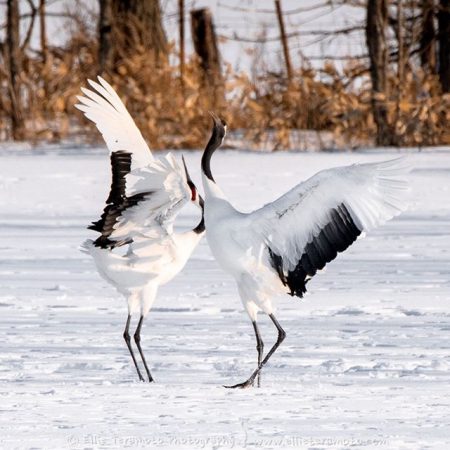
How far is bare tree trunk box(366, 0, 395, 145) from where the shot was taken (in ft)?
65.4

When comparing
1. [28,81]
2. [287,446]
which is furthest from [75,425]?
[28,81]

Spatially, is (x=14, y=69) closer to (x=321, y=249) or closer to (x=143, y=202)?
(x=143, y=202)

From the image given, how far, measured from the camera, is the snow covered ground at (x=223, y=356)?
4914mm

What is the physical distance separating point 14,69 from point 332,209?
1668 centimetres

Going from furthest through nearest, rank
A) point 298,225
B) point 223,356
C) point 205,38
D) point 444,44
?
point 205,38
point 444,44
point 223,356
point 298,225

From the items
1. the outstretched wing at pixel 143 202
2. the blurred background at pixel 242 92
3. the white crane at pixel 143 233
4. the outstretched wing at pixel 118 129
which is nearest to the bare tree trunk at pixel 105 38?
the blurred background at pixel 242 92

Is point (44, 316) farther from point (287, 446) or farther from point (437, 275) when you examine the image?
point (287, 446)

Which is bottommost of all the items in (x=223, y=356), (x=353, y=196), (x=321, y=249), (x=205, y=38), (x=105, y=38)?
(x=223, y=356)

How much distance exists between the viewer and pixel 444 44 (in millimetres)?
21656

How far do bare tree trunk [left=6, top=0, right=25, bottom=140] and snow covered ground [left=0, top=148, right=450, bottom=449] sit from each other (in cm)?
972

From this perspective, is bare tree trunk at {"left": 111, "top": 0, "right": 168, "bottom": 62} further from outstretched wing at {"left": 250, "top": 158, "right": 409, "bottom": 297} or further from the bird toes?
the bird toes

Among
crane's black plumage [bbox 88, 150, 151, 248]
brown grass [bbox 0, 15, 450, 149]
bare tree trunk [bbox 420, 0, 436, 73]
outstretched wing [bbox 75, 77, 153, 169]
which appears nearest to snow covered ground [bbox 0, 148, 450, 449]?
crane's black plumage [bbox 88, 150, 151, 248]

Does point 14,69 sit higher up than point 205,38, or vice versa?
point 205,38

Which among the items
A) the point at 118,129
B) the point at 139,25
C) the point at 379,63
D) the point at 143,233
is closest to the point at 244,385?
the point at 143,233
